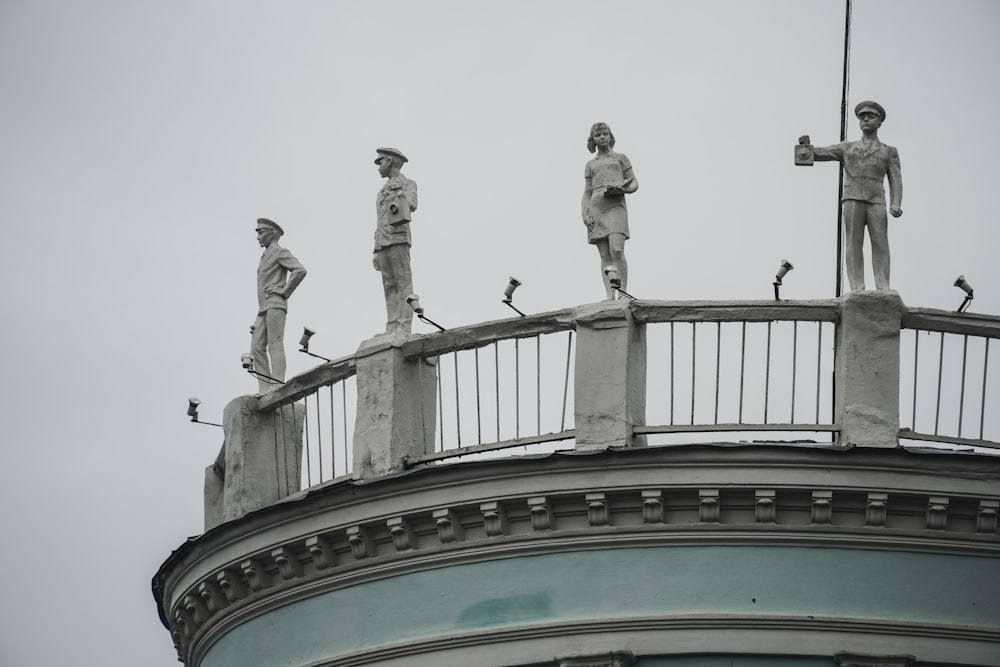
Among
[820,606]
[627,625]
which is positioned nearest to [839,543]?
[820,606]

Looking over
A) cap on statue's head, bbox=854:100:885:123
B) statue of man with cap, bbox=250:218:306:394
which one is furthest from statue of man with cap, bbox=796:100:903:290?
statue of man with cap, bbox=250:218:306:394

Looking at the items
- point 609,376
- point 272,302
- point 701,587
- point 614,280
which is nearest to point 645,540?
point 701,587

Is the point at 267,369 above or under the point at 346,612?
above

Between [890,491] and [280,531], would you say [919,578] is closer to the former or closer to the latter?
[890,491]

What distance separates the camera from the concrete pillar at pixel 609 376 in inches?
1120

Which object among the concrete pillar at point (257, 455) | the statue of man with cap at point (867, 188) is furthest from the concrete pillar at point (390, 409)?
the statue of man with cap at point (867, 188)

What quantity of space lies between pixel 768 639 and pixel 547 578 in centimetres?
256

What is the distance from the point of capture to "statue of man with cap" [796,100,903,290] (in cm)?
2944

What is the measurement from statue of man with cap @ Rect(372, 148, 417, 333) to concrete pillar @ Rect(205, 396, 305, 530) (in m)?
2.23

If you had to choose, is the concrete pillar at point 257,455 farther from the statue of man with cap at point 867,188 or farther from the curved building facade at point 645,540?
the statue of man with cap at point 867,188

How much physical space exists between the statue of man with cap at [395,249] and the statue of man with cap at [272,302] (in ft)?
6.49

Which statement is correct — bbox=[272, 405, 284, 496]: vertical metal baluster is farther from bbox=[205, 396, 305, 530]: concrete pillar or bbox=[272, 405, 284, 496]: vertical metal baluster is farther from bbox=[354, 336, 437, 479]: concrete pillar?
bbox=[354, 336, 437, 479]: concrete pillar

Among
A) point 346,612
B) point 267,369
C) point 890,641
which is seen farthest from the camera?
point 267,369

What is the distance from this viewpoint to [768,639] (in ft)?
90.3
